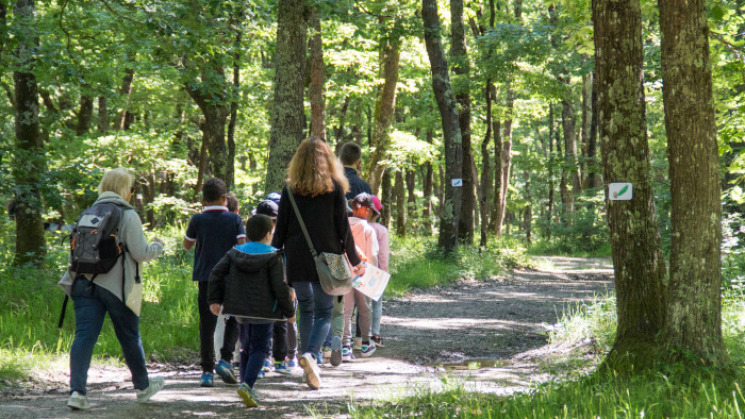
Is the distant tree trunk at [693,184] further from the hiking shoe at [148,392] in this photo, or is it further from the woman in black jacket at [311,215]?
the hiking shoe at [148,392]

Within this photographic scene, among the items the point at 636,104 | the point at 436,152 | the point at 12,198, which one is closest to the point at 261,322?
the point at 636,104

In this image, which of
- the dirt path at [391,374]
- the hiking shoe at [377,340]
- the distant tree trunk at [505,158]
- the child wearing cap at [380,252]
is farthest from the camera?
the distant tree trunk at [505,158]

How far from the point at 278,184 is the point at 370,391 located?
14.4ft

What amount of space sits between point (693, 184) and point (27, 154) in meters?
8.53

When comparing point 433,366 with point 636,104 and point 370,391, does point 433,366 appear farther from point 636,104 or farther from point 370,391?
point 636,104

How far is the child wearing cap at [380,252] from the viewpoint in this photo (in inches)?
297

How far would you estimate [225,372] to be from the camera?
19.9 feet

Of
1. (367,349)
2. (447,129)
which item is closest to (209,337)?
(367,349)

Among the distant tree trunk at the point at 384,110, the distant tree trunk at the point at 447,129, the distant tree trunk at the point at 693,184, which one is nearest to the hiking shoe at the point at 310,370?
the distant tree trunk at the point at 693,184

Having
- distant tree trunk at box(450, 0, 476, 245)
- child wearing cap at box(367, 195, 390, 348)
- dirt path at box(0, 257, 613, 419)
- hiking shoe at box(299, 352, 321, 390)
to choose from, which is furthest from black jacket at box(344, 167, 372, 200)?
distant tree trunk at box(450, 0, 476, 245)

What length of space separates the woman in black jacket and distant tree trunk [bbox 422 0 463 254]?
1123 centimetres

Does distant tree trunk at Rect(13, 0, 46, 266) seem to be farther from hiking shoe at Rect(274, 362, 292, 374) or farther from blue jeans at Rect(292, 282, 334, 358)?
blue jeans at Rect(292, 282, 334, 358)

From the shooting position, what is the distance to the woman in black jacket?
5.96 m

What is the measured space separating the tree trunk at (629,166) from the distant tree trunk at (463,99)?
1275cm
